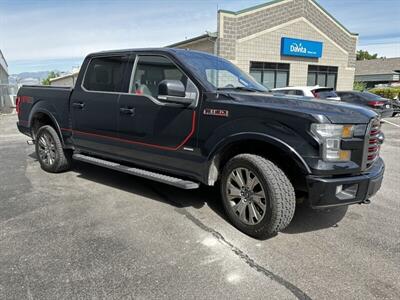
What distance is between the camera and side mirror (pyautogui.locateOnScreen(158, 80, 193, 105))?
3.73m

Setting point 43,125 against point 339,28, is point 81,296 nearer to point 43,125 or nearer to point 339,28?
point 43,125

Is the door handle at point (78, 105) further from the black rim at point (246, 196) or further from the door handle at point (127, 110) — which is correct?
the black rim at point (246, 196)

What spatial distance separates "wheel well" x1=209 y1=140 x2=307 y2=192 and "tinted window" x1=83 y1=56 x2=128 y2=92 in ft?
5.78

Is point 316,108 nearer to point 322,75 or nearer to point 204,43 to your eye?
point 204,43

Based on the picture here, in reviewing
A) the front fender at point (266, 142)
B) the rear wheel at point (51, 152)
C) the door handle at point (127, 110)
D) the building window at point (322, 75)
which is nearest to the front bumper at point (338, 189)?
the front fender at point (266, 142)

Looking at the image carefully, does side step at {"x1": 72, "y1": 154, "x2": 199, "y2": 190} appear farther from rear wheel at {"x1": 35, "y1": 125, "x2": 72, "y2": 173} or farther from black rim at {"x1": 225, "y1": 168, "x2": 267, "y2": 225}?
rear wheel at {"x1": 35, "y1": 125, "x2": 72, "y2": 173}

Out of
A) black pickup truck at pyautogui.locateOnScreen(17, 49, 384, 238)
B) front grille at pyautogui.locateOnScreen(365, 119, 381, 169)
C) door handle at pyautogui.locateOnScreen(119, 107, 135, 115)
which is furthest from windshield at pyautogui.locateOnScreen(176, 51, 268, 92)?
front grille at pyautogui.locateOnScreen(365, 119, 381, 169)

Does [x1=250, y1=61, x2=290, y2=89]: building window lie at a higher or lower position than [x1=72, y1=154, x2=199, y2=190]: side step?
higher

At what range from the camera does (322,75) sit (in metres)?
22.9

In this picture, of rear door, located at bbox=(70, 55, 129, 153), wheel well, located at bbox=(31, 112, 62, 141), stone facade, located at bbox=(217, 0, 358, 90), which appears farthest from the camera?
stone facade, located at bbox=(217, 0, 358, 90)

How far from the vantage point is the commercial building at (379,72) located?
50.4 meters

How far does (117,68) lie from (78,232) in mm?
2351

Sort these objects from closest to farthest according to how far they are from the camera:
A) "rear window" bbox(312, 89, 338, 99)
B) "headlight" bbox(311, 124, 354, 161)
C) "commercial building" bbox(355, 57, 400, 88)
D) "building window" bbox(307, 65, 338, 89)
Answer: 1. "headlight" bbox(311, 124, 354, 161)
2. "rear window" bbox(312, 89, 338, 99)
3. "building window" bbox(307, 65, 338, 89)
4. "commercial building" bbox(355, 57, 400, 88)

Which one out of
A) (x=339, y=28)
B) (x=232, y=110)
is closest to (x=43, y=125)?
(x=232, y=110)
